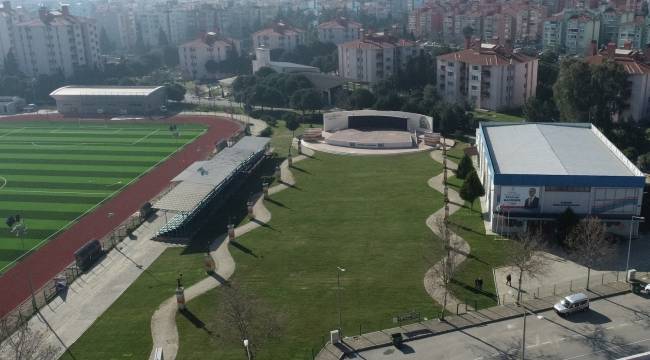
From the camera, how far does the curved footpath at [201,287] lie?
38.8 meters

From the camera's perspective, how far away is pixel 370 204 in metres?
61.5

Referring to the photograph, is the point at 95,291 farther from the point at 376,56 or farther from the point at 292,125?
the point at 376,56

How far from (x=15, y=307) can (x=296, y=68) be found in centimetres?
8575

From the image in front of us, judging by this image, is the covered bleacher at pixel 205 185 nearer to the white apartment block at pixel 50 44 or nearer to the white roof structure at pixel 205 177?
the white roof structure at pixel 205 177

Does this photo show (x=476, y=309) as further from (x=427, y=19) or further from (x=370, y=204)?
(x=427, y=19)

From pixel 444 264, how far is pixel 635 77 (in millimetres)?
59466

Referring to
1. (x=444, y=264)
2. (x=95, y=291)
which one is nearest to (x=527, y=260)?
(x=444, y=264)

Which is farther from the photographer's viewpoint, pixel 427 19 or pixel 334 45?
pixel 427 19

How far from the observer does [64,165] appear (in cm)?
7812

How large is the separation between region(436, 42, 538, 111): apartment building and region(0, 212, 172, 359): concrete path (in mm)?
62363

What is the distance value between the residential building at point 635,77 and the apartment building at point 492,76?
1210cm

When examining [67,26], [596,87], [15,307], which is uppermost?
[67,26]

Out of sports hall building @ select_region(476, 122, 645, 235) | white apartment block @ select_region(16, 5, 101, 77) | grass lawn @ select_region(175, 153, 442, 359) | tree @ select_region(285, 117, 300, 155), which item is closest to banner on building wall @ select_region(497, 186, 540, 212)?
sports hall building @ select_region(476, 122, 645, 235)

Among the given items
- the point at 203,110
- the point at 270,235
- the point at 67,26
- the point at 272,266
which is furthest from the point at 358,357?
the point at 67,26
